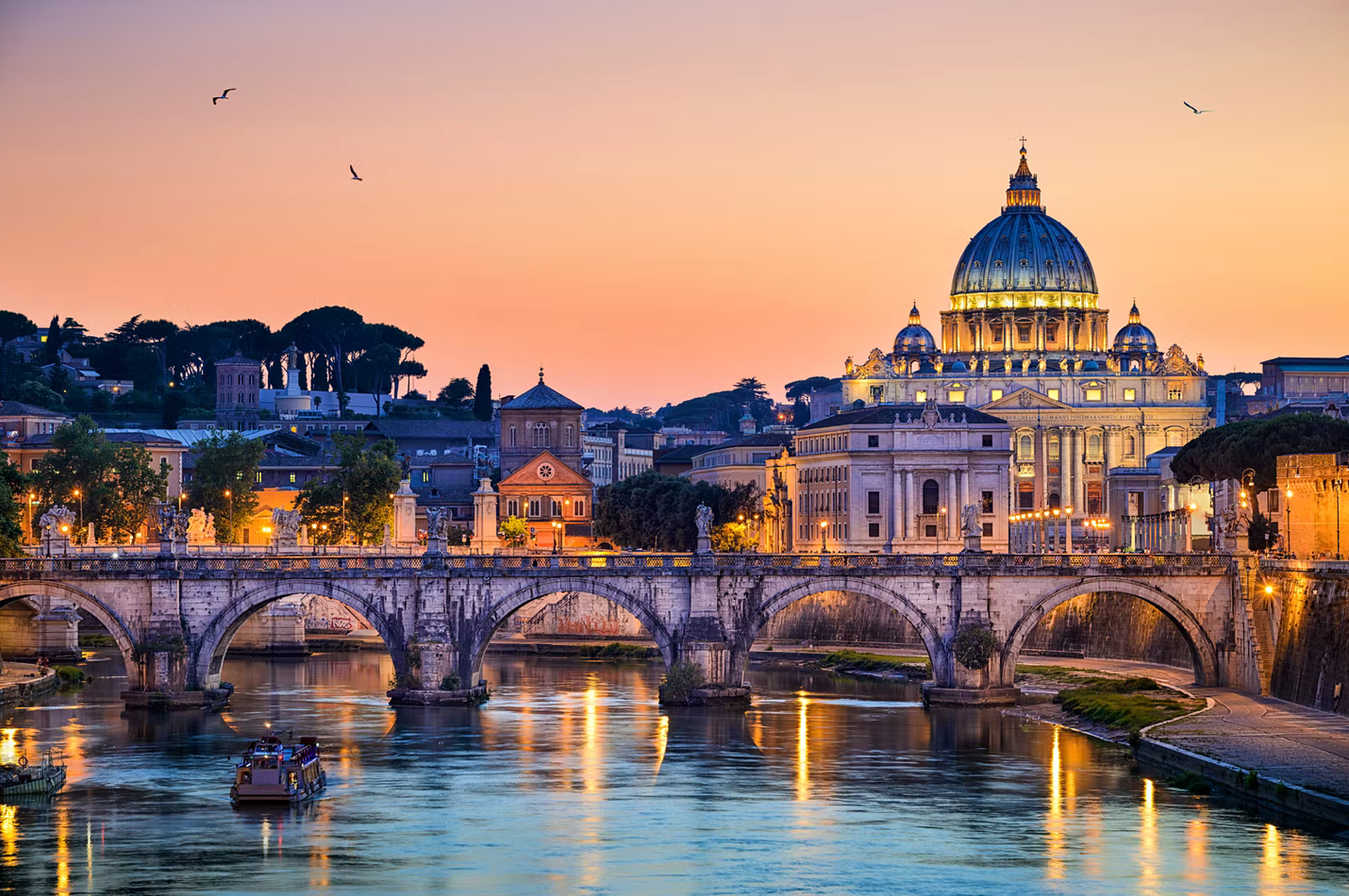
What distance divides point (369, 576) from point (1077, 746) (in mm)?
27864

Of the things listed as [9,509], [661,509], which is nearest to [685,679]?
[9,509]

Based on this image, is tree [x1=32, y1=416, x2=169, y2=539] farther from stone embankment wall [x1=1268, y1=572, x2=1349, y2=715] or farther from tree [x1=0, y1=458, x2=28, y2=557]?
stone embankment wall [x1=1268, y1=572, x2=1349, y2=715]

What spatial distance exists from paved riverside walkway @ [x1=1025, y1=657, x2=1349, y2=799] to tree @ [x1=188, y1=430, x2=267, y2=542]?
82.4 m

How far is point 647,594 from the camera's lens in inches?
3543

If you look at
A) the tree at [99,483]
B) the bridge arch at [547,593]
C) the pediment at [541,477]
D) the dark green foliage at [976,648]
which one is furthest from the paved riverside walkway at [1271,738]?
the pediment at [541,477]

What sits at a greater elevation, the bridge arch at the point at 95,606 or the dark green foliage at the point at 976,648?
the bridge arch at the point at 95,606

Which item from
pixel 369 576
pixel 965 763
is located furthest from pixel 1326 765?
pixel 369 576

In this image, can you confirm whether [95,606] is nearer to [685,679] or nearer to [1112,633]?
[685,679]

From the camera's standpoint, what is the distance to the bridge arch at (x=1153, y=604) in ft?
290

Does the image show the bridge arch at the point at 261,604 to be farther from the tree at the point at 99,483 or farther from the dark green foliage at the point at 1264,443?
the tree at the point at 99,483

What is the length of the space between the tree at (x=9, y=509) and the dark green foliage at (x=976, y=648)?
136 ft

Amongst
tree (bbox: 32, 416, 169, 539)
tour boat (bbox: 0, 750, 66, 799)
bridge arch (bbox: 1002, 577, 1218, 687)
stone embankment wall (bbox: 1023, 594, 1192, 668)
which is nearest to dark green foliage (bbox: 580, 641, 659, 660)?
stone embankment wall (bbox: 1023, 594, 1192, 668)

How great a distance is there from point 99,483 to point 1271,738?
89785 millimetres

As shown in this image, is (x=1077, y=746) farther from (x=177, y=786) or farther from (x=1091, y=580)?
(x=177, y=786)
